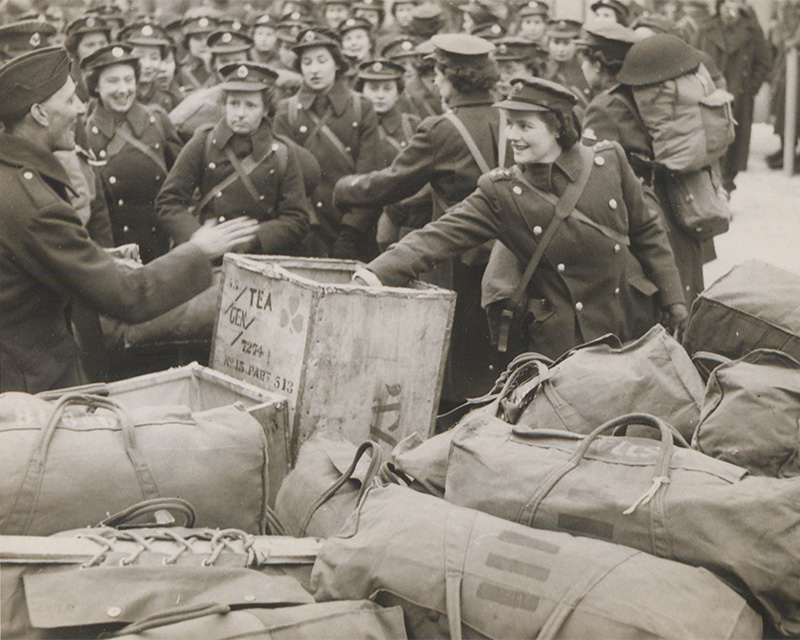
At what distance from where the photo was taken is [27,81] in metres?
3.92

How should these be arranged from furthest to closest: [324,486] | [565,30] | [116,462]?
[565,30] < [324,486] < [116,462]

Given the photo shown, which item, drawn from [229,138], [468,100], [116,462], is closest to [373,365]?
[116,462]

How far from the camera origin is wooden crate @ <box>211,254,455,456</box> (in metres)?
4.42

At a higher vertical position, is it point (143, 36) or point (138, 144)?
point (143, 36)

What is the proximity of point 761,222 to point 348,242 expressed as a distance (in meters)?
6.67

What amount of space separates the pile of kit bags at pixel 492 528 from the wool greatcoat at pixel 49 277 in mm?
929

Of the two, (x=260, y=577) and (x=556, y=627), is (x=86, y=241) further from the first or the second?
(x=556, y=627)

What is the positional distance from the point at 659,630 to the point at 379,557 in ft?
2.27

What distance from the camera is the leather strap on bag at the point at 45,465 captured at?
2828 mm

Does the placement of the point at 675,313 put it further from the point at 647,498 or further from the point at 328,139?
the point at 328,139

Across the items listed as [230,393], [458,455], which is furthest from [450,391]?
[458,455]

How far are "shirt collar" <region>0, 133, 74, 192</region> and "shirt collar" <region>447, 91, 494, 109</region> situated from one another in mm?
2750

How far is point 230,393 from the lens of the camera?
4.27 m

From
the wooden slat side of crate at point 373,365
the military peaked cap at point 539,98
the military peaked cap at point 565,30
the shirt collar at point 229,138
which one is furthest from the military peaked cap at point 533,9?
the wooden slat side of crate at point 373,365
